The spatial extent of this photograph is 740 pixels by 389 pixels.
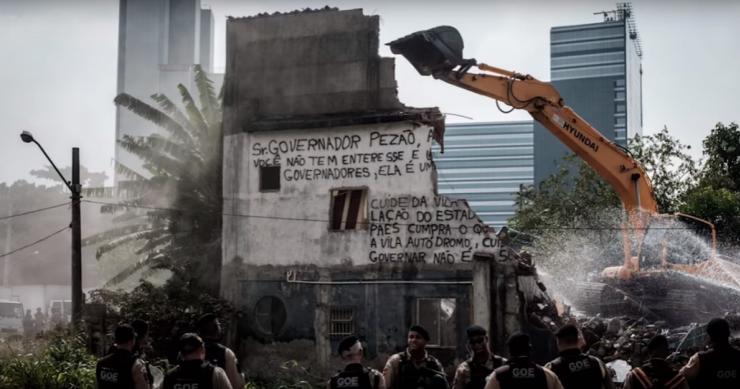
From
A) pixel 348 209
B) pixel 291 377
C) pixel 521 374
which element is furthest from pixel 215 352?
pixel 348 209

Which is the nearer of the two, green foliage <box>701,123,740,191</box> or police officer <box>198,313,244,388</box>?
police officer <box>198,313,244,388</box>

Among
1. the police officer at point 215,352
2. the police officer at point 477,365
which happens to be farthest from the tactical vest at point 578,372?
the police officer at point 215,352

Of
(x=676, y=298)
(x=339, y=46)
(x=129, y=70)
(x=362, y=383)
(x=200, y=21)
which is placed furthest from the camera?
(x=200, y=21)

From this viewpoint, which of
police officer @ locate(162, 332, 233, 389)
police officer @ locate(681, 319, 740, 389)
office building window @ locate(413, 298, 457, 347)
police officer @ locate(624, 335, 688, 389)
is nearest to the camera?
police officer @ locate(162, 332, 233, 389)

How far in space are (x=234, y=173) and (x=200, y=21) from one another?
126 m

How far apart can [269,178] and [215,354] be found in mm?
14392

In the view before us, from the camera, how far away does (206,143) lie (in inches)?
1141

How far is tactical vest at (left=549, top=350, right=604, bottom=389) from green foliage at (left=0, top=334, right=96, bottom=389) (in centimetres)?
1033

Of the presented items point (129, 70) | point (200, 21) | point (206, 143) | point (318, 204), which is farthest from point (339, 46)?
point (200, 21)

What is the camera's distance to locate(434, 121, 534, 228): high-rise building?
529ft

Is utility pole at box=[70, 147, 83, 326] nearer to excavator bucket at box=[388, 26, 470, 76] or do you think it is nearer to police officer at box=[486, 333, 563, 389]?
excavator bucket at box=[388, 26, 470, 76]

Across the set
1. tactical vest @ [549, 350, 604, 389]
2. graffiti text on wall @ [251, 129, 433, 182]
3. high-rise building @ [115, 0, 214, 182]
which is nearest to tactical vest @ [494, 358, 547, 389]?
tactical vest @ [549, 350, 604, 389]

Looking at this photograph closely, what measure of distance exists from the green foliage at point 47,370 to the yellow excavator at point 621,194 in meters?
10.0

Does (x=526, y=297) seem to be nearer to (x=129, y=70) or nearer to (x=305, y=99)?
(x=305, y=99)
